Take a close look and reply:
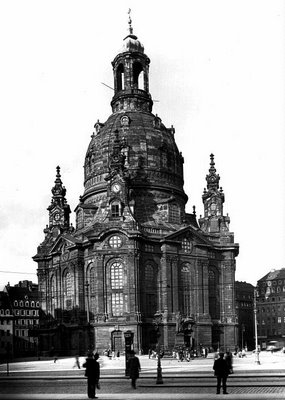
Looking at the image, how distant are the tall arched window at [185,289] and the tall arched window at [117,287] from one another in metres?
8.40

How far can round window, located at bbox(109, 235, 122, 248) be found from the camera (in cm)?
7762

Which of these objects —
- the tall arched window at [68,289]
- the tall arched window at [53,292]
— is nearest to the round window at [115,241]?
the tall arched window at [68,289]

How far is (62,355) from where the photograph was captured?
80.2 m

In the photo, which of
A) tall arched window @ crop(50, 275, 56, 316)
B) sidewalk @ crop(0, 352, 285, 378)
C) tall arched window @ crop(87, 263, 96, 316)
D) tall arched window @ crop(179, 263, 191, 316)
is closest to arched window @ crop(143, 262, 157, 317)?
tall arched window @ crop(179, 263, 191, 316)

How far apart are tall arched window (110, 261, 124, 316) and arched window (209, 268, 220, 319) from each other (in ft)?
45.2

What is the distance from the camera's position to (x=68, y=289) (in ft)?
275

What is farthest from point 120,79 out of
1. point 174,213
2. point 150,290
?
point 150,290

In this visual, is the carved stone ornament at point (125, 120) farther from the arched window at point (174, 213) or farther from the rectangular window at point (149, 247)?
the rectangular window at point (149, 247)

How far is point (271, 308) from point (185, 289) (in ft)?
174

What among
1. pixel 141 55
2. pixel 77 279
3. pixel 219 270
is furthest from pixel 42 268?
pixel 141 55

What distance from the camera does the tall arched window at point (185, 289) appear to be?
81.0 m

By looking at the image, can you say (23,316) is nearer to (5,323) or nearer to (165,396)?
(5,323)

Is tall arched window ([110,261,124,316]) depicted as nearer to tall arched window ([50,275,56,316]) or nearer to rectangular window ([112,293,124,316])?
rectangular window ([112,293,124,316])

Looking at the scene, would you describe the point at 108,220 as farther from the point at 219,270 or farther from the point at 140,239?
the point at 219,270
